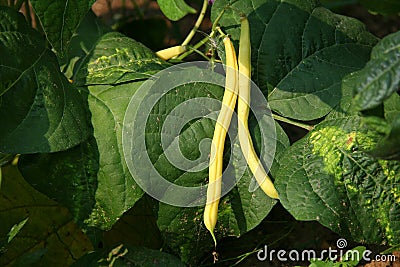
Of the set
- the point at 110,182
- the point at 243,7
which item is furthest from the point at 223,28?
the point at 110,182

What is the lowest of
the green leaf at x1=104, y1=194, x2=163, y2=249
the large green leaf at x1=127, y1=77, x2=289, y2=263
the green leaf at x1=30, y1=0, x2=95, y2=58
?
the green leaf at x1=104, y1=194, x2=163, y2=249

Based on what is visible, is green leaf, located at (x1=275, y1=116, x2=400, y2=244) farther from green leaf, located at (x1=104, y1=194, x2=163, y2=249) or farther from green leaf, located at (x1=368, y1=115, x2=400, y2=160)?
green leaf, located at (x1=104, y1=194, x2=163, y2=249)

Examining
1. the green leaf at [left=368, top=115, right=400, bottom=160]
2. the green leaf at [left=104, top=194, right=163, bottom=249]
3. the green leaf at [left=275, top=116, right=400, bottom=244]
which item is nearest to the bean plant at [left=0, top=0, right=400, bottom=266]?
the green leaf at [left=275, top=116, right=400, bottom=244]

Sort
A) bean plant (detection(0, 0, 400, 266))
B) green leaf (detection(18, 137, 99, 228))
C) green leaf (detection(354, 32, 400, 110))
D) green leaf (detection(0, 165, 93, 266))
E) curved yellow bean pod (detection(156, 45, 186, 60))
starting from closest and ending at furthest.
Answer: green leaf (detection(354, 32, 400, 110)), bean plant (detection(0, 0, 400, 266)), green leaf (detection(18, 137, 99, 228)), curved yellow bean pod (detection(156, 45, 186, 60)), green leaf (detection(0, 165, 93, 266))

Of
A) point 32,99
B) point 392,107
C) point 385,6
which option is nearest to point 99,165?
point 32,99

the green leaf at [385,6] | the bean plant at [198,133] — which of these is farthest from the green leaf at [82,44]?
the green leaf at [385,6]

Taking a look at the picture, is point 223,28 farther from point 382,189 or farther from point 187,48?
point 382,189

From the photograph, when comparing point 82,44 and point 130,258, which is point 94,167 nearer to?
point 130,258
